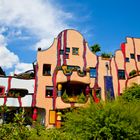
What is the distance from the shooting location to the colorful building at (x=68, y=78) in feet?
103

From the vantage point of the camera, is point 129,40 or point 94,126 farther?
point 129,40

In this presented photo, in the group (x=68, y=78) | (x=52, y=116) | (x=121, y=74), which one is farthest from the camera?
(x=121, y=74)

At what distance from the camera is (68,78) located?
1262 inches

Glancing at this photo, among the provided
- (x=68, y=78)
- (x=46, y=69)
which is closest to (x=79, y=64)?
(x=68, y=78)

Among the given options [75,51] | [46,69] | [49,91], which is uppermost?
[75,51]

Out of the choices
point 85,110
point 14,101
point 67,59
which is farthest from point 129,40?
point 85,110

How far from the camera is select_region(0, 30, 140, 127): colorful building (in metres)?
31.3

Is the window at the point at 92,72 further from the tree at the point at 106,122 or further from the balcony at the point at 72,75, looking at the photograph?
the tree at the point at 106,122

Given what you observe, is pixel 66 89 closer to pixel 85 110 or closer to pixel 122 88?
pixel 122 88

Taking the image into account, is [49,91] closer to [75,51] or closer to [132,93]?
[75,51]

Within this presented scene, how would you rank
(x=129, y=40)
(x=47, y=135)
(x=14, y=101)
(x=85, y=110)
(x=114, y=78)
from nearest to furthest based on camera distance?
1. (x=47, y=135)
2. (x=85, y=110)
3. (x=14, y=101)
4. (x=114, y=78)
5. (x=129, y=40)

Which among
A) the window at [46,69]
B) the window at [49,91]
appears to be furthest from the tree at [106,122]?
the window at [46,69]

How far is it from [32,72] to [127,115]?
62.1 feet

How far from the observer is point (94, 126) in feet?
59.8
